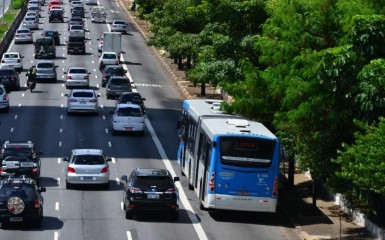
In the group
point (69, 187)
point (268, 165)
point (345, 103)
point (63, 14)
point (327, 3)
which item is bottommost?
point (63, 14)

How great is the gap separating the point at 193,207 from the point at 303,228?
5435 mm

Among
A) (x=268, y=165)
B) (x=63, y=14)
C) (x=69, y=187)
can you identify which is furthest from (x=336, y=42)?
(x=63, y=14)

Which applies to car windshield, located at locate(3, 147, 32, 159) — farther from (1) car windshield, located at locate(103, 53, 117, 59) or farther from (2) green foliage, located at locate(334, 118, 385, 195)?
(1) car windshield, located at locate(103, 53, 117, 59)

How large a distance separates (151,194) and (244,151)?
12.0ft

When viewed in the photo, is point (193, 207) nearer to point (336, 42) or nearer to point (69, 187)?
point (69, 187)

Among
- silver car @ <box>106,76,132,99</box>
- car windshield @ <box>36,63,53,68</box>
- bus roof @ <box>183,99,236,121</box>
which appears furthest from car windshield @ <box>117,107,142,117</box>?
car windshield @ <box>36,63,53,68</box>

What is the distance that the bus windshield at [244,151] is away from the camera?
3822 cm

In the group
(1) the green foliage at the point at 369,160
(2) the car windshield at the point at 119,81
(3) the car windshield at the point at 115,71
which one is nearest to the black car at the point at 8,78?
(2) the car windshield at the point at 119,81

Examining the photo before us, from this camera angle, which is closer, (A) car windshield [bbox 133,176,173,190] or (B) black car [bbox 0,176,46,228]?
(B) black car [bbox 0,176,46,228]

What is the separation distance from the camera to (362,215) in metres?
39.6

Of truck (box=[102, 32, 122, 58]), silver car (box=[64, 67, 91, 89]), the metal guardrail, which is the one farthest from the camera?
the metal guardrail

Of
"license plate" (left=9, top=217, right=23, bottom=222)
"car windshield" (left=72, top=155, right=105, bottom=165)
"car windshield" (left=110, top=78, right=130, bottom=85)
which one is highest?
"license plate" (left=9, top=217, right=23, bottom=222)

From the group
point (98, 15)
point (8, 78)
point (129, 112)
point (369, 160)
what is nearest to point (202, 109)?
point (369, 160)

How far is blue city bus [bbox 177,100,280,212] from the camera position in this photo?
3822 cm
